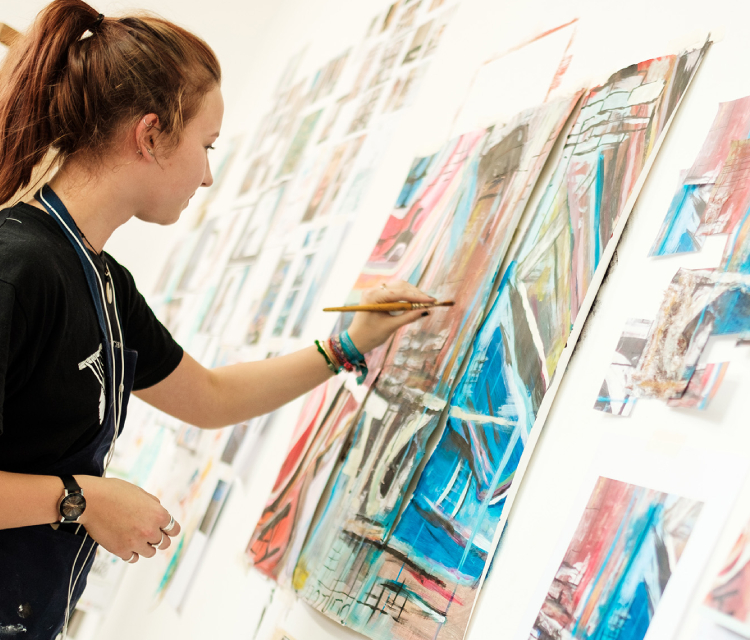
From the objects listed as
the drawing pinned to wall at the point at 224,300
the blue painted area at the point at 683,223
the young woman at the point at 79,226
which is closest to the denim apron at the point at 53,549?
the young woman at the point at 79,226

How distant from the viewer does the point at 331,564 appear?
107cm

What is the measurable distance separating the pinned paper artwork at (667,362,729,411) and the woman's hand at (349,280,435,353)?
0.45m

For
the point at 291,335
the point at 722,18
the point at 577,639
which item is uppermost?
the point at 722,18

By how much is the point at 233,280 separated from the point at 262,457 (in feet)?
2.07

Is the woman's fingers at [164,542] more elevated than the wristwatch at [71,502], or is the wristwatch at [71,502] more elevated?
the wristwatch at [71,502]

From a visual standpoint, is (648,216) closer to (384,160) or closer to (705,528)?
(705,528)

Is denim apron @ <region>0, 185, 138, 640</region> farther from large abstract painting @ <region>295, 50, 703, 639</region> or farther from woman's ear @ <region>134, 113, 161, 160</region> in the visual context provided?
large abstract painting @ <region>295, 50, 703, 639</region>

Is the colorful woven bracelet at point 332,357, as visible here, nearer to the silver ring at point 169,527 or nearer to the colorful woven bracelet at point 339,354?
the colorful woven bracelet at point 339,354

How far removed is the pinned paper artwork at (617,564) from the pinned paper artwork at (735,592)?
4cm

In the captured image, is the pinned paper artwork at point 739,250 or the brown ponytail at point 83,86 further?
the brown ponytail at point 83,86

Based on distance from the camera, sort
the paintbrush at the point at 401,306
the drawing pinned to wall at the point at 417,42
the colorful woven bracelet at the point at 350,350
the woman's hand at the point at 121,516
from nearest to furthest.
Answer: the woman's hand at the point at 121,516 < the paintbrush at the point at 401,306 < the colorful woven bracelet at the point at 350,350 < the drawing pinned to wall at the point at 417,42

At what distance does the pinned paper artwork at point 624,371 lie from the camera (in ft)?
2.45

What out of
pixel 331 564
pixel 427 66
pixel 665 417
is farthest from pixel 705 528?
pixel 427 66

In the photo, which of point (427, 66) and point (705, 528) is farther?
point (427, 66)
